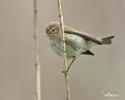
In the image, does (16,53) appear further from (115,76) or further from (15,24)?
(115,76)

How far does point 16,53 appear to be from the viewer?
1380mm

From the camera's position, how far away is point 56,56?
1291 mm

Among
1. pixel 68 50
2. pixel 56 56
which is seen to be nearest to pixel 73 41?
pixel 68 50

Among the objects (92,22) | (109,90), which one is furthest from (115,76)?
(92,22)

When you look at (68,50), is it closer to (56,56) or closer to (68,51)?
(68,51)

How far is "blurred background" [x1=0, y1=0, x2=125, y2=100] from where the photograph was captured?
4.12ft

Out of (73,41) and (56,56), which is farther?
(56,56)

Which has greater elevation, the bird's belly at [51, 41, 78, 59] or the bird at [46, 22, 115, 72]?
the bird at [46, 22, 115, 72]

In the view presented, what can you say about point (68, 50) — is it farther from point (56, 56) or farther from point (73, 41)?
point (56, 56)

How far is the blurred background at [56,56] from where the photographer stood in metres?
1.26

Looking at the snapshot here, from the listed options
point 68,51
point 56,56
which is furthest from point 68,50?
point 56,56

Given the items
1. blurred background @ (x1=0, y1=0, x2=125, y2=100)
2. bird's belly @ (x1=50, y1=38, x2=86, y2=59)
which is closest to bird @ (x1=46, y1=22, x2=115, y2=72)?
bird's belly @ (x1=50, y1=38, x2=86, y2=59)

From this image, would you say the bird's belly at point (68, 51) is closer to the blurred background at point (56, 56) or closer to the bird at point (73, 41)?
the bird at point (73, 41)

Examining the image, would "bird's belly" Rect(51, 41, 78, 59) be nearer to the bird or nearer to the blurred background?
the bird
